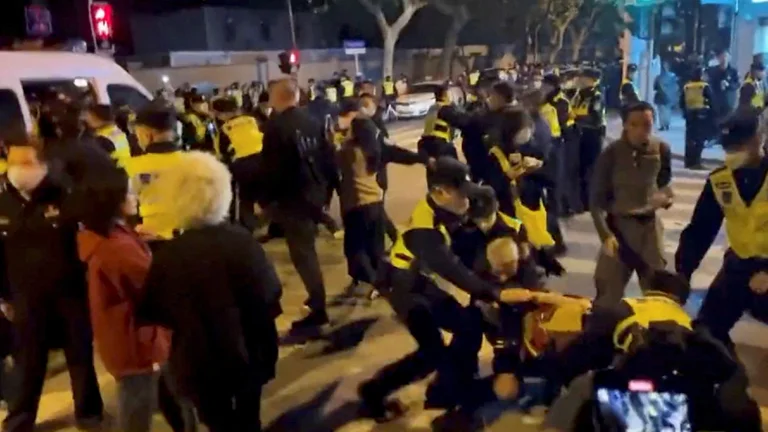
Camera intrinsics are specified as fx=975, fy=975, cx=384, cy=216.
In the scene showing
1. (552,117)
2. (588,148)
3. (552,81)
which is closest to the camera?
(552,117)

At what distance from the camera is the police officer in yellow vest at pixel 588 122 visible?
416 inches

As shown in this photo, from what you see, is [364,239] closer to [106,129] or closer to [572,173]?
[106,129]

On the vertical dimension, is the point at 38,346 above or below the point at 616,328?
below

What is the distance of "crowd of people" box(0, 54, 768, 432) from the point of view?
12.0ft

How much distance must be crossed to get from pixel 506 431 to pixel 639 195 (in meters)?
1.67

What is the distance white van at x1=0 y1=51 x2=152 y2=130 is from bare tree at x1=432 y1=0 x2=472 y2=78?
105 ft

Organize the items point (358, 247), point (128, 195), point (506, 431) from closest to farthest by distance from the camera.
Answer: point (128, 195) < point (506, 431) < point (358, 247)

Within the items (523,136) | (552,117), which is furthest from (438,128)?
(523,136)

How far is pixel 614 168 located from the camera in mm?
5883

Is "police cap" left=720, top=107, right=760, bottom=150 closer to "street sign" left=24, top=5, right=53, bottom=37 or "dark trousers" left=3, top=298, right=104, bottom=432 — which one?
"dark trousers" left=3, top=298, right=104, bottom=432

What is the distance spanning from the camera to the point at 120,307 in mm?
3955

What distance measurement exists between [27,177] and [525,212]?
376cm

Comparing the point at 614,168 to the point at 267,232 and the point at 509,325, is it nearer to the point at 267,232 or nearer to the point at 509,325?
the point at 509,325

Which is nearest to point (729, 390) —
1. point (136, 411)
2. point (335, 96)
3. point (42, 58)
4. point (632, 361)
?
point (632, 361)
